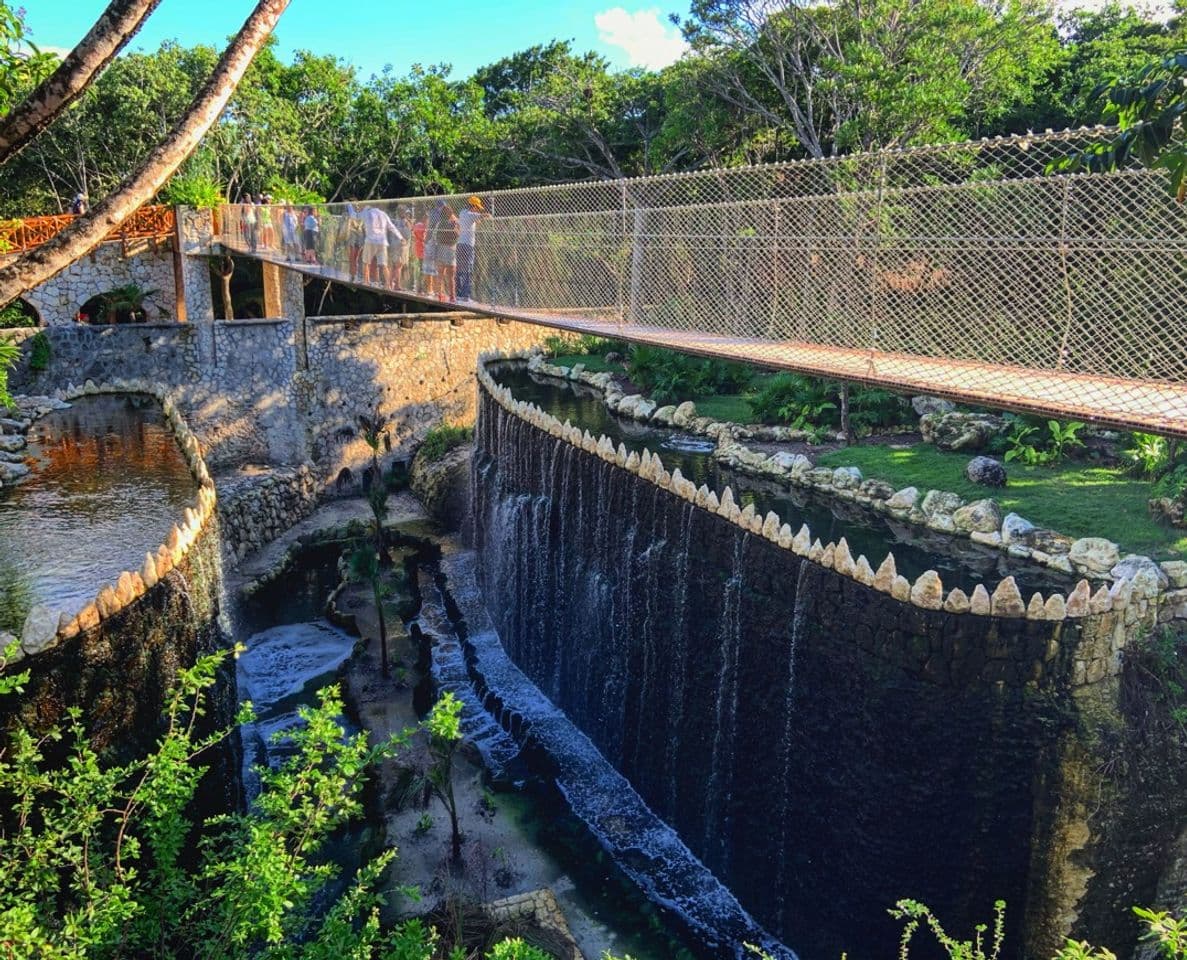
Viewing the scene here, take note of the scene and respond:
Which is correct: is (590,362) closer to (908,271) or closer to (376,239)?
(376,239)

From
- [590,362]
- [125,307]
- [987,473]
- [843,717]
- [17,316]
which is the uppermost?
[125,307]

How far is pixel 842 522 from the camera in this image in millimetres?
12062

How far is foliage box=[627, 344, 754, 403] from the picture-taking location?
729 inches

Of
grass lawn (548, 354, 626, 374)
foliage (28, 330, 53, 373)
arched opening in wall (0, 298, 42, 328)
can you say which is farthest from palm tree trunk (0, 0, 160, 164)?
foliage (28, 330, 53, 373)

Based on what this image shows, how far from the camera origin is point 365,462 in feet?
90.0

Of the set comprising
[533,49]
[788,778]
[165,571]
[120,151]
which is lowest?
[788,778]

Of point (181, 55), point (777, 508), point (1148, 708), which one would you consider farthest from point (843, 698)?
point (181, 55)

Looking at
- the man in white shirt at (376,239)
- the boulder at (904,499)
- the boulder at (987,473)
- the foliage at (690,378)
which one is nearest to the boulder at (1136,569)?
the boulder at (987,473)

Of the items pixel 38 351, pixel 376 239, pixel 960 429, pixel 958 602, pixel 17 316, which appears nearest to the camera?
pixel 958 602

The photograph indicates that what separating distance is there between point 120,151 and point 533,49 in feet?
57.9

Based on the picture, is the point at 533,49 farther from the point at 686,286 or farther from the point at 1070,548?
the point at 1070,548

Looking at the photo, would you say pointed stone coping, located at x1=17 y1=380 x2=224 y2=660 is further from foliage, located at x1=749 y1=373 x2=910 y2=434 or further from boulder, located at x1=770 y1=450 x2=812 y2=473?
foliage, located at x1=749 y1=373 x2=910 y2=434

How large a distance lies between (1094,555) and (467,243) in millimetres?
9342

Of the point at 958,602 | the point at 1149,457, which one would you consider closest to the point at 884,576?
the point at 958,602
